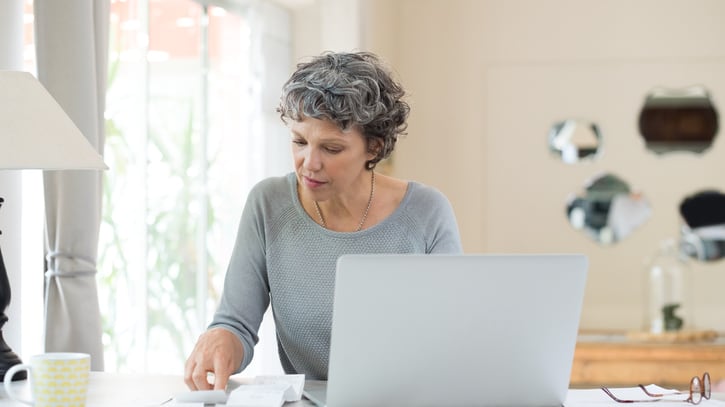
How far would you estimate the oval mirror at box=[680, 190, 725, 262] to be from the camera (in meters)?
4.83

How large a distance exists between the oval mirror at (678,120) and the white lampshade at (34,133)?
3755 mm

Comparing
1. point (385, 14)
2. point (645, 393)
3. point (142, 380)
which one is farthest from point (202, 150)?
point (645, 393)

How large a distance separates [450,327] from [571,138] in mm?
3691

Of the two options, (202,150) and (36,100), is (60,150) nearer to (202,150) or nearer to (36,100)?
(36,100)

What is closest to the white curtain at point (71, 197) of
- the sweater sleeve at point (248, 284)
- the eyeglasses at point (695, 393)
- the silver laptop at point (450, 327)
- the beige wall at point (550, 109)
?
the sweater sleeve at point (248, 284)

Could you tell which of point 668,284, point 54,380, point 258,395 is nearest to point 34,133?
point 54,380

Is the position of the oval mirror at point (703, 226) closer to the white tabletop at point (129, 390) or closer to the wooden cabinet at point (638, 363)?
the wooden cabinet at point (638, 363)

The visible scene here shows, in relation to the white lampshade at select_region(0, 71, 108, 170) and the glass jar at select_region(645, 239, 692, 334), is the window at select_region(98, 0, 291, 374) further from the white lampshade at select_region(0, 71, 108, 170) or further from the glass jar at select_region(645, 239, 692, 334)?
the glass jar at select_region(645, 239, 692, 334)

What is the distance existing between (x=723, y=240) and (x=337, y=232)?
10.6 feet

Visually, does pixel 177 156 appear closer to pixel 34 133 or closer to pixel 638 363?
pixel 34 133

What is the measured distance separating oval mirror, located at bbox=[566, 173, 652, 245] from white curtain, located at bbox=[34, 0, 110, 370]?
3106 millimetres

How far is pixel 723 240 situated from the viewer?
4.84 m

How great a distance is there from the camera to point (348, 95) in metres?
1.95

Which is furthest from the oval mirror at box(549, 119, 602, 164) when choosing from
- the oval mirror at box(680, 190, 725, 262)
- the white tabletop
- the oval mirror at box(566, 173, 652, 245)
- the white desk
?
the white tabletop
